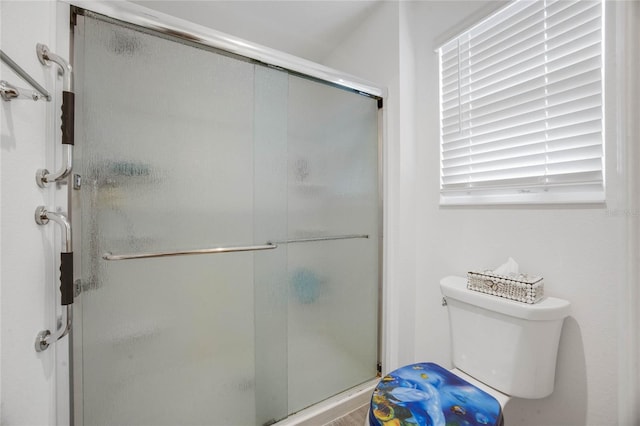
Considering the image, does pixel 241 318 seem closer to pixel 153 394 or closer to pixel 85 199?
pixel 153 394

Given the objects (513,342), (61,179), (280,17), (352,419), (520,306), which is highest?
(280,17)

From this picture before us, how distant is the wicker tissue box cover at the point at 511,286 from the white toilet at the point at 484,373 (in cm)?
2

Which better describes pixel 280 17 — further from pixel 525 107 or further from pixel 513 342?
pixel 513 342

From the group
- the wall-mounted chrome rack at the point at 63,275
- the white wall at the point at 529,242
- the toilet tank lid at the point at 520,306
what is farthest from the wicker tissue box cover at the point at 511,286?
the wall-mounted chrome rack at the point at 63,275

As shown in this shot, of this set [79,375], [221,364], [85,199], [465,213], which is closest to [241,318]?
[221,364]

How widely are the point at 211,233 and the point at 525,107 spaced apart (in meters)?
1.36

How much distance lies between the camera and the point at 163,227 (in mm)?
957

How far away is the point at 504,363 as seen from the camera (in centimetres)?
88

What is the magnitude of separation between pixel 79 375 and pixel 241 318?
532 mm

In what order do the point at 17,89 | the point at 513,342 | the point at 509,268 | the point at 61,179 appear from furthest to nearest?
the point at 509,268
the point at 513,342
the point at 61,179
the point at 17,89

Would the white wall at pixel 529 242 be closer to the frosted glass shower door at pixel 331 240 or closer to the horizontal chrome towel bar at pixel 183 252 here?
the frosted glass shower door at pixel 331 240

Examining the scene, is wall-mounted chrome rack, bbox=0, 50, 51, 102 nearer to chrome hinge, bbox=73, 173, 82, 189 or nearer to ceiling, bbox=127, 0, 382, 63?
chrome hinge, bbox=73, 173, 82, 189

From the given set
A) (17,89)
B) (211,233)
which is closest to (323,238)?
(211,233)

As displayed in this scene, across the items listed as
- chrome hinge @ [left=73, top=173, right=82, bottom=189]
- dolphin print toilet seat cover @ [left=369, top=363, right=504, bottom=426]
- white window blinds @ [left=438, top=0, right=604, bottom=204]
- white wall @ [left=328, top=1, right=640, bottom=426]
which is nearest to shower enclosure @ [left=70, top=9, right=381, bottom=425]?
chrome hinge @ [left=73, top=173, right=82, bottom=189]
